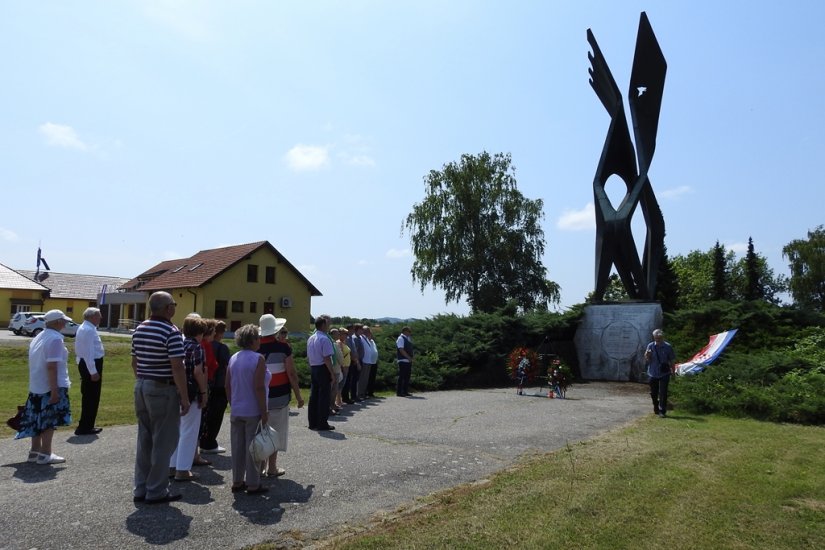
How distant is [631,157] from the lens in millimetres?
20469

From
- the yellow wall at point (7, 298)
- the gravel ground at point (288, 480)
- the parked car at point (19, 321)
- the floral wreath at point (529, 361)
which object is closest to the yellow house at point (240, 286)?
the parked car at point (19, 321)

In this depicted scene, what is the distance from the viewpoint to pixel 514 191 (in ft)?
126

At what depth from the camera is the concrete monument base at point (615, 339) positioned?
1778 cm

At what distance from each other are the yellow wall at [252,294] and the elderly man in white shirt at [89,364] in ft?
93.1

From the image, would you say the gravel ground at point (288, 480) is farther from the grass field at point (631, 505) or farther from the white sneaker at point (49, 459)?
the grass field at point (631, 505)

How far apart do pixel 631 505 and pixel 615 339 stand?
555 inches

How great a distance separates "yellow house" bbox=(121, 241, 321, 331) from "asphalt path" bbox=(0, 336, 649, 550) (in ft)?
91.8

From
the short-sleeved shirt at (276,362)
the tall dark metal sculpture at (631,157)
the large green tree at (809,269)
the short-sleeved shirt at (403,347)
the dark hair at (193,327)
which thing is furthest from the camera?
the large green tree at (809,269)

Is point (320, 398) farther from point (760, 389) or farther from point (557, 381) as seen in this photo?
point (760, 389)

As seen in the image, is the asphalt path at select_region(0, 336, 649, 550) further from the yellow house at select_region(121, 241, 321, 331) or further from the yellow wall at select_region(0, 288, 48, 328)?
the yellow wall at select_region(0, 288, 48, 328)

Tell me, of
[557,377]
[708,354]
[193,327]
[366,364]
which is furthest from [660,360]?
[193,327]

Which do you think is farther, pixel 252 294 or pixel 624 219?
pixel 252 294

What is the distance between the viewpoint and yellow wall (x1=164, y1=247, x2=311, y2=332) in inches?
1426

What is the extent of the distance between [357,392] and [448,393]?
2742mm
